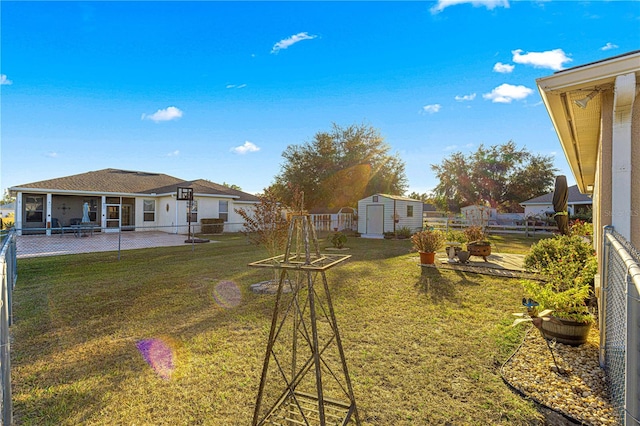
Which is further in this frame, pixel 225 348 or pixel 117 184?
pixel 117 184

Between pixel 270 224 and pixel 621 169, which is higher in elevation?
pixel 621 169

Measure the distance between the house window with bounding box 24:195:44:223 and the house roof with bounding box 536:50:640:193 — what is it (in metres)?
22.7

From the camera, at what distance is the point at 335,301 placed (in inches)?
219

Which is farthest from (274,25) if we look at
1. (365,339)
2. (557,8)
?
(365,339)

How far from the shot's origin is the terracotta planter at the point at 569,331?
3469mm

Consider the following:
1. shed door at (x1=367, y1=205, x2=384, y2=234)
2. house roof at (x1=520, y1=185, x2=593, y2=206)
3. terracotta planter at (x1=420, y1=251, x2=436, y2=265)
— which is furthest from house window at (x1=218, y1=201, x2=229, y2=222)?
house roof at (x1=520, y1=185, x2=593, y2=206)

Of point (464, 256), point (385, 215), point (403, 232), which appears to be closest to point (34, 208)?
point (385, 215)

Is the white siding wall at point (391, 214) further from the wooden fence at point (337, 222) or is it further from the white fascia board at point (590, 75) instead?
the white fascia board at point (590, 75)

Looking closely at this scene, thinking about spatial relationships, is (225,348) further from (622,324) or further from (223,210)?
(223,210)

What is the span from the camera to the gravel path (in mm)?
2352

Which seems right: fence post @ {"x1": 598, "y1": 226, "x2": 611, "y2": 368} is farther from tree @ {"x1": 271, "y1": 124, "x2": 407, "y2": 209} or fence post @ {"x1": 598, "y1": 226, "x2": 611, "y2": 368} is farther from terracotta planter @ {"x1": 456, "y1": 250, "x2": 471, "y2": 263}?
tree @ {"x1": 271, "y1": 124, "x2": 407, "y2": 209}

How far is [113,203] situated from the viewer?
18.7 m

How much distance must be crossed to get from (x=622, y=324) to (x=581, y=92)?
8.15 feet

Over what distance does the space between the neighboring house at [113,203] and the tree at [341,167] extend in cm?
635
